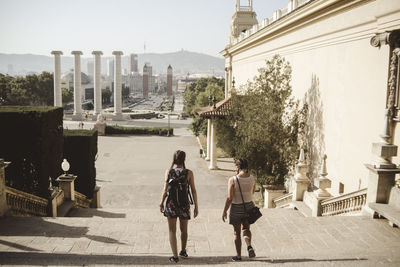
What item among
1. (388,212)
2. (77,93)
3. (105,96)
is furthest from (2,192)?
(105,96)

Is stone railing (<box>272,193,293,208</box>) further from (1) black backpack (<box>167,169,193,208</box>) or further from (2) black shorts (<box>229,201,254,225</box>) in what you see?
(1) black backpack (<box>167,169,193,208</box>)

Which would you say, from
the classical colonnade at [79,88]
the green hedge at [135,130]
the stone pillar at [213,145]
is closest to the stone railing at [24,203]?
the stone pillar at [213,145]

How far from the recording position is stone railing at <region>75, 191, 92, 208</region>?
14.9m

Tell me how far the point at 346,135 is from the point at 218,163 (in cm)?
1601

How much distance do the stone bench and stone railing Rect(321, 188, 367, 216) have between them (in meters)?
0.77

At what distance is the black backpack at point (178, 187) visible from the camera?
6.29m

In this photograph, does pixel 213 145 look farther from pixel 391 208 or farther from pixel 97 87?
pixel 97 87

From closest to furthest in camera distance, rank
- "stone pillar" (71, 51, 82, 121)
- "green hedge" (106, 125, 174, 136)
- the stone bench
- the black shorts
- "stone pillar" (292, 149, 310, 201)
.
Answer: the black shorts
the stone bench
"stone pillar" (292, 149, 310, 201)
"green hedge" (106, 125, 174, 136)
"stone pillar" (71, 51, 82, 121)

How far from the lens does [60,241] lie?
24.9 feet

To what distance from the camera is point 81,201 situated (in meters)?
15.3

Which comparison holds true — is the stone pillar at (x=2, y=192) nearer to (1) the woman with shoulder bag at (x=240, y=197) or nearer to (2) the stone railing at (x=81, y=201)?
(2) the stone railing at (x=81, y=201)

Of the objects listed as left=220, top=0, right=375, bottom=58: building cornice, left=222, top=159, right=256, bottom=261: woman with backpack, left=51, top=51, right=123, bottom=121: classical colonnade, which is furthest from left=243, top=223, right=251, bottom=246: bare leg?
left=51, top=51, right=123, bottom=121: classical colonnade

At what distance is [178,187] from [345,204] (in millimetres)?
5797

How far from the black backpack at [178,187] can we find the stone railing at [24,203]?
5.71 m
